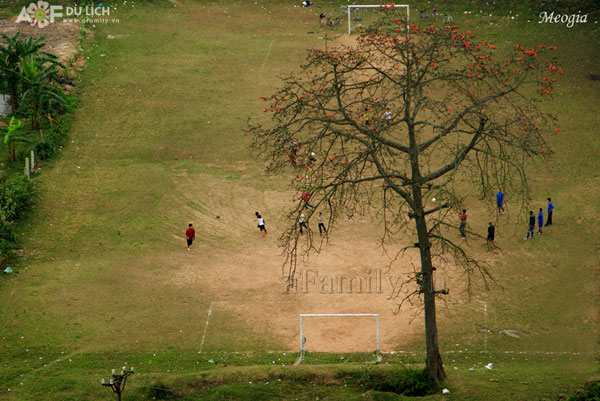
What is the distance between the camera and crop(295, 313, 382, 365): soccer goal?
25.1 metres

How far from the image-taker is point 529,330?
26234mm

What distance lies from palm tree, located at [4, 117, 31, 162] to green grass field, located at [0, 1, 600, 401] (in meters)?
1.04

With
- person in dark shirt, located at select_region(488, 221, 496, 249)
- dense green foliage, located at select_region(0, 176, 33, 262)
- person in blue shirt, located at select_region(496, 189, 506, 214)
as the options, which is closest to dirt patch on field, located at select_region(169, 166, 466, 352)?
person in dark shirt, located at select_region(488, 221, 496, 249)

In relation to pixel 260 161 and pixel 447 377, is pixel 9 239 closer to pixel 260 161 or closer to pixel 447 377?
pixel 260 161

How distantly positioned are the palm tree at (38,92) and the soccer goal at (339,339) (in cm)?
1882

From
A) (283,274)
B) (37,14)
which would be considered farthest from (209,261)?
(37,14)

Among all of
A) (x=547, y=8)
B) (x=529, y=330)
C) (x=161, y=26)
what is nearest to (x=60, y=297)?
(x=529, y=330)

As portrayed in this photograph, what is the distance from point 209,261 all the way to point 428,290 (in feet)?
39.0

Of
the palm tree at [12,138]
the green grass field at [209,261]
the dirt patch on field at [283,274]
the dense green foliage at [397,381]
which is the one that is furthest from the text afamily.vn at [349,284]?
the palm tree at [12,138]

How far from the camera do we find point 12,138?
37.0 metres

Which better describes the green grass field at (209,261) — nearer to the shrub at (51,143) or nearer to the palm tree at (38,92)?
the shrub at (51,143)

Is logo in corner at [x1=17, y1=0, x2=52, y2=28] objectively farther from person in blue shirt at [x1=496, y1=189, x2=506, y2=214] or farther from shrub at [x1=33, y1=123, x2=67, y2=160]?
person in blue shirt at [x1=496, y1=189, x2=506, y2=214]

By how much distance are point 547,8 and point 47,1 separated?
30764 mm

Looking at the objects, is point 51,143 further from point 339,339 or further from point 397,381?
point 397,381
